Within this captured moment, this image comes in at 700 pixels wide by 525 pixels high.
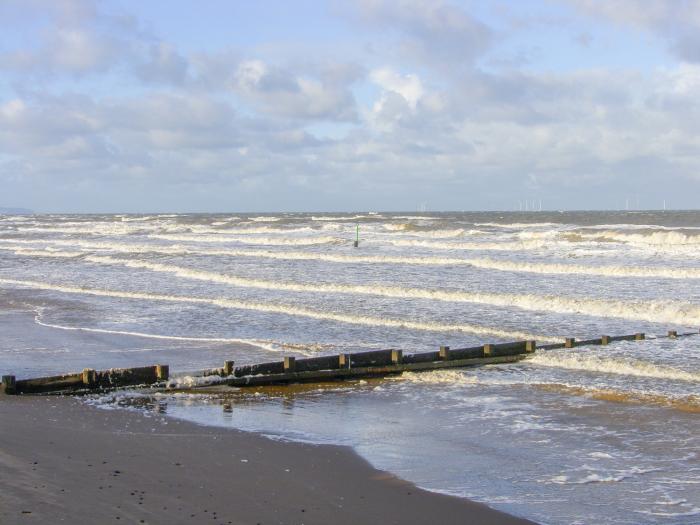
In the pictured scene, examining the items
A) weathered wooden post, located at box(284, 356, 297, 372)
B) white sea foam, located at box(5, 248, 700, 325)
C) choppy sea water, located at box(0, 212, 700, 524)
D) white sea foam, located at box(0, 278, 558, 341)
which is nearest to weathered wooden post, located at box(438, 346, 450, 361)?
choppy sea water, located at box(0, 212, 700, 524)

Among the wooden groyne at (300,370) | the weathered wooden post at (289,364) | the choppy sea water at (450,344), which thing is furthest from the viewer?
the weathered wooden post at (289,364)

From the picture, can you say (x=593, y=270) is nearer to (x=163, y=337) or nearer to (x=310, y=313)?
(x=310, y=313)

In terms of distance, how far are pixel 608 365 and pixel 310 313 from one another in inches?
381

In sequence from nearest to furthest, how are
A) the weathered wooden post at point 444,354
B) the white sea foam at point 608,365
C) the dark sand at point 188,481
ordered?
the dark sand at point 188,481
the white sea foam at point 608,365
the weathered wooden post at point 444,354

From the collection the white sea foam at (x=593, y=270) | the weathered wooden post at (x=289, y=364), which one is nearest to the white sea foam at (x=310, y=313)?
the weathered wooden post at (x=289, y=364)

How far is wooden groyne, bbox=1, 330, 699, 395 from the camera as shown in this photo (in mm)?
12500

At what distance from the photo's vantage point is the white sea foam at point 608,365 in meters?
13.9

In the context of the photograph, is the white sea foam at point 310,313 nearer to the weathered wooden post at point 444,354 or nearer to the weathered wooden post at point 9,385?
the weathered wooden post at point 444,354

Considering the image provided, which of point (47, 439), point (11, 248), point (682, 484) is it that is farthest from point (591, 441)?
point (11, 248)

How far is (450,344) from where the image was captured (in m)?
17.6

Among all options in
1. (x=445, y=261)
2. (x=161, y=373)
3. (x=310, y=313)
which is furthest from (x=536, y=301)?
(x=445, y=261)

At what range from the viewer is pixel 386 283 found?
2889 cm

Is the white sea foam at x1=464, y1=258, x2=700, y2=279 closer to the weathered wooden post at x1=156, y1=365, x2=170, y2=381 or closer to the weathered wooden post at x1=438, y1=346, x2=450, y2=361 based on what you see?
the weathered wooden post at x1=438, y1=346, x2=450, y2=361

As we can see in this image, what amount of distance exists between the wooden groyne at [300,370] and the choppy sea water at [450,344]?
34 cm
